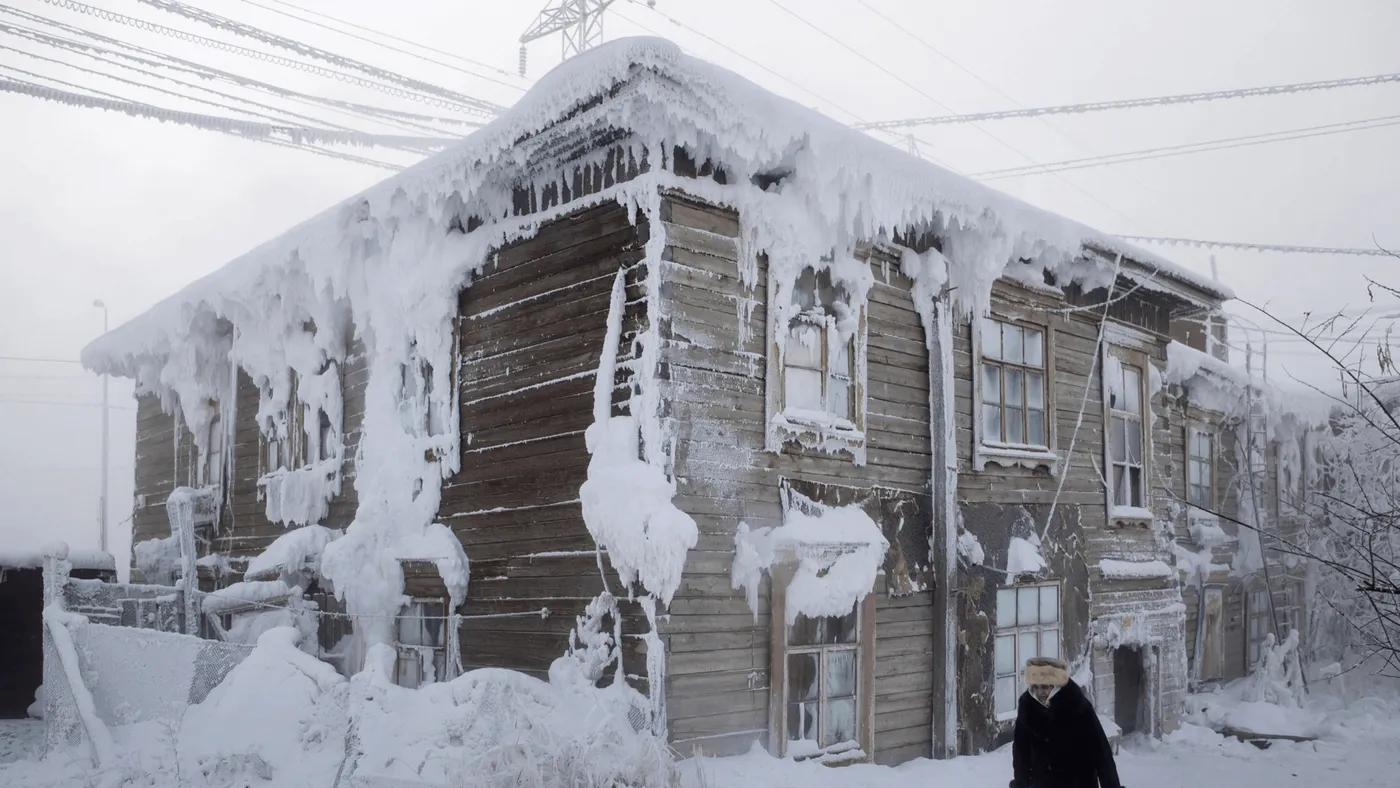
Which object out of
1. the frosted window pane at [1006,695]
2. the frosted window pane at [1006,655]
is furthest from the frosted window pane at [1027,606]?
the frosted window pane at [1006,695]

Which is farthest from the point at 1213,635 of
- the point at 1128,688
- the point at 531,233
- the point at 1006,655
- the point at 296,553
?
the point at 296,553

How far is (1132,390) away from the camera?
14.8m

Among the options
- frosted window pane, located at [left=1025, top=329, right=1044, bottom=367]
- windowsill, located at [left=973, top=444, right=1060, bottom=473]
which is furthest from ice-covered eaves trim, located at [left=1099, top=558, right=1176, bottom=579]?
frosted window pane, located at [left=1025, top=329, right=1044, bottom=367]

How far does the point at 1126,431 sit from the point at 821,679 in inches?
267

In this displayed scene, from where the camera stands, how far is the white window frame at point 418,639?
1055 centimetres

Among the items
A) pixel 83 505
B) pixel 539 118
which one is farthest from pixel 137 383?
pixel 83 505

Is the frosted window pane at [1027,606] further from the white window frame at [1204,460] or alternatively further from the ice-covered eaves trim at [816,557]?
the white window frame at [1204,460]

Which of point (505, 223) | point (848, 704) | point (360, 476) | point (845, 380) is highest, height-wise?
point (505, 223)

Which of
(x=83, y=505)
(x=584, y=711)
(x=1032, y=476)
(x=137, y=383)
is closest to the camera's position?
(x=584, y=711)

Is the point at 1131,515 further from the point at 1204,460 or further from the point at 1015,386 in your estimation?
the point at 1204,460

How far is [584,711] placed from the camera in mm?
8273

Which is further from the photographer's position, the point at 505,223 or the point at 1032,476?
the point at 1032,476

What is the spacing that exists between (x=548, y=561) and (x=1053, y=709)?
4602 millimetres

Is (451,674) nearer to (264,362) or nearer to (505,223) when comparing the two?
(505,223)
